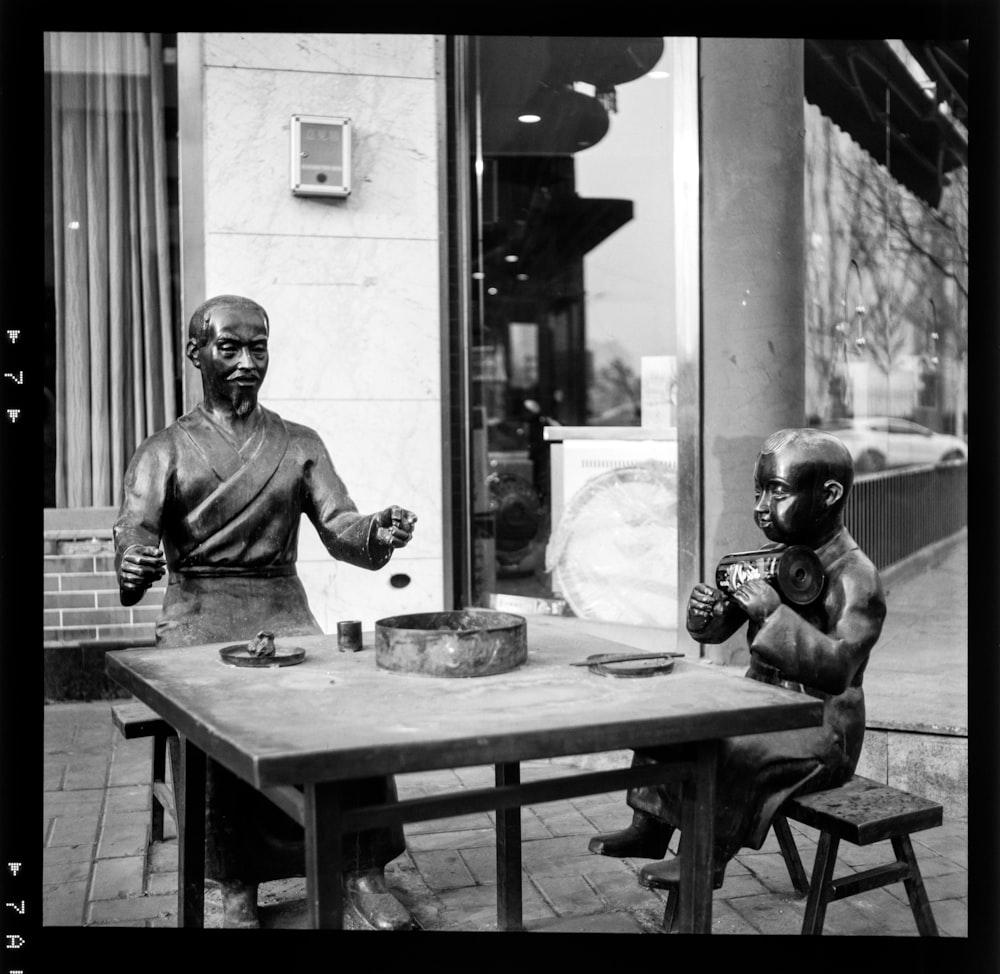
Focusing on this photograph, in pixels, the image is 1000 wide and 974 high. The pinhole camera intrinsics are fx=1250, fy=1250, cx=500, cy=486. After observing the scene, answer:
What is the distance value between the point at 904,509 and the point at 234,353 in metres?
5.97

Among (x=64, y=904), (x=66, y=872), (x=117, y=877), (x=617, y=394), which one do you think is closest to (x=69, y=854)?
(x=66, y=872)

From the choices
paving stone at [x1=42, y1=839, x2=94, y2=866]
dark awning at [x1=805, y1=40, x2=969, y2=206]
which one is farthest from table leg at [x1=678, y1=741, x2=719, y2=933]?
dark awning at [x1=805, y1=40, x2=969, y2=206]

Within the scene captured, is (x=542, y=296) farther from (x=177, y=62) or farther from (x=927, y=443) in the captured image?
(x=927, y=443)

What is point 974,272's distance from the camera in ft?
11.2

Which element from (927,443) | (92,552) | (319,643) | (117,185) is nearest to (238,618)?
(319,643)

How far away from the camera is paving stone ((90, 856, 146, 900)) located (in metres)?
3.99

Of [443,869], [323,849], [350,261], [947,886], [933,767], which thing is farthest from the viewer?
[350,261]

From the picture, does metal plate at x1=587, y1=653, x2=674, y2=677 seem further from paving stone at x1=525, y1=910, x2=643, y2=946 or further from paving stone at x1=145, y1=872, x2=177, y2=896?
paving stone at x1=145, y1=872, x2=177, y2=896

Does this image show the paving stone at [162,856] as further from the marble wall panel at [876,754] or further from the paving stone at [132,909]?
the marble wall panel at [876,754]

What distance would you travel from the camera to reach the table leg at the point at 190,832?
3.33 meters

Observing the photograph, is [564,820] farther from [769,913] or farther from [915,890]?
[915,890]

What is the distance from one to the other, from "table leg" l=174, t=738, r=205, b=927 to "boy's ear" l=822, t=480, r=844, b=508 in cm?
181

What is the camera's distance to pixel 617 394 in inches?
254

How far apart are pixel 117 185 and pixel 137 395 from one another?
3.48 ft
